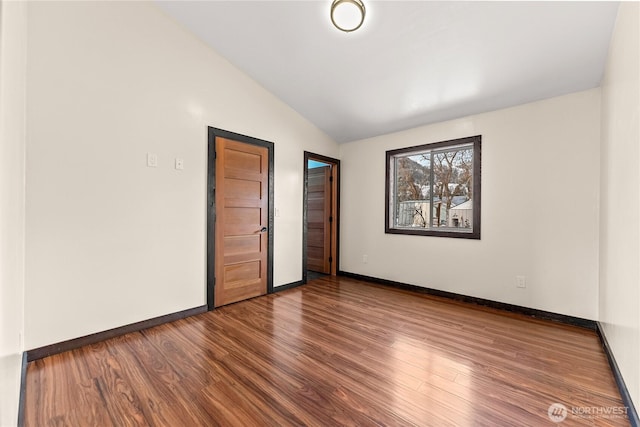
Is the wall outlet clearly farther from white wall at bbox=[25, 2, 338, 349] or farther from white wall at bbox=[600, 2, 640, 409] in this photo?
white wall at bbox=[600, 2, 640, 409]

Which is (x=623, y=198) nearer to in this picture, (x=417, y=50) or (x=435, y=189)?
(x=417, y=50)

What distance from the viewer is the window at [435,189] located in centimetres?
342

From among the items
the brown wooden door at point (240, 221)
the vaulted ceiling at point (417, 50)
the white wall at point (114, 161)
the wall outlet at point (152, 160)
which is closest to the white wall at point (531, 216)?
the vaulted ceiling at point (417, 50)

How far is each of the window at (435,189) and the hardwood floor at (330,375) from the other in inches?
48.8

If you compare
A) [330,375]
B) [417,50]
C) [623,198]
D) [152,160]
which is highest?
[417,50]

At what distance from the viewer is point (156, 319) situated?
2646 mm

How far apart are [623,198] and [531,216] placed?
1.34 meters

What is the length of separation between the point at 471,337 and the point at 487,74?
246cm

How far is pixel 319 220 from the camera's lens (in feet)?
16.2

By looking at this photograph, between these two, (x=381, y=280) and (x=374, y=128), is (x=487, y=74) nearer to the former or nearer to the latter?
(x=374, y=128)

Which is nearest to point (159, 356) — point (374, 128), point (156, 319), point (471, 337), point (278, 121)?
point (156, 319)

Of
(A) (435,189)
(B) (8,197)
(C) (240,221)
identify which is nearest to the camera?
(B) (8,197)

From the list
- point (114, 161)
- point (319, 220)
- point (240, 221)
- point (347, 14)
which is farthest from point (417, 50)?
point (319, 220)

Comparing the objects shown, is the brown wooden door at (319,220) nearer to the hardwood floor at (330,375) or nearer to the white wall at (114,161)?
the white wall at (114,161)
